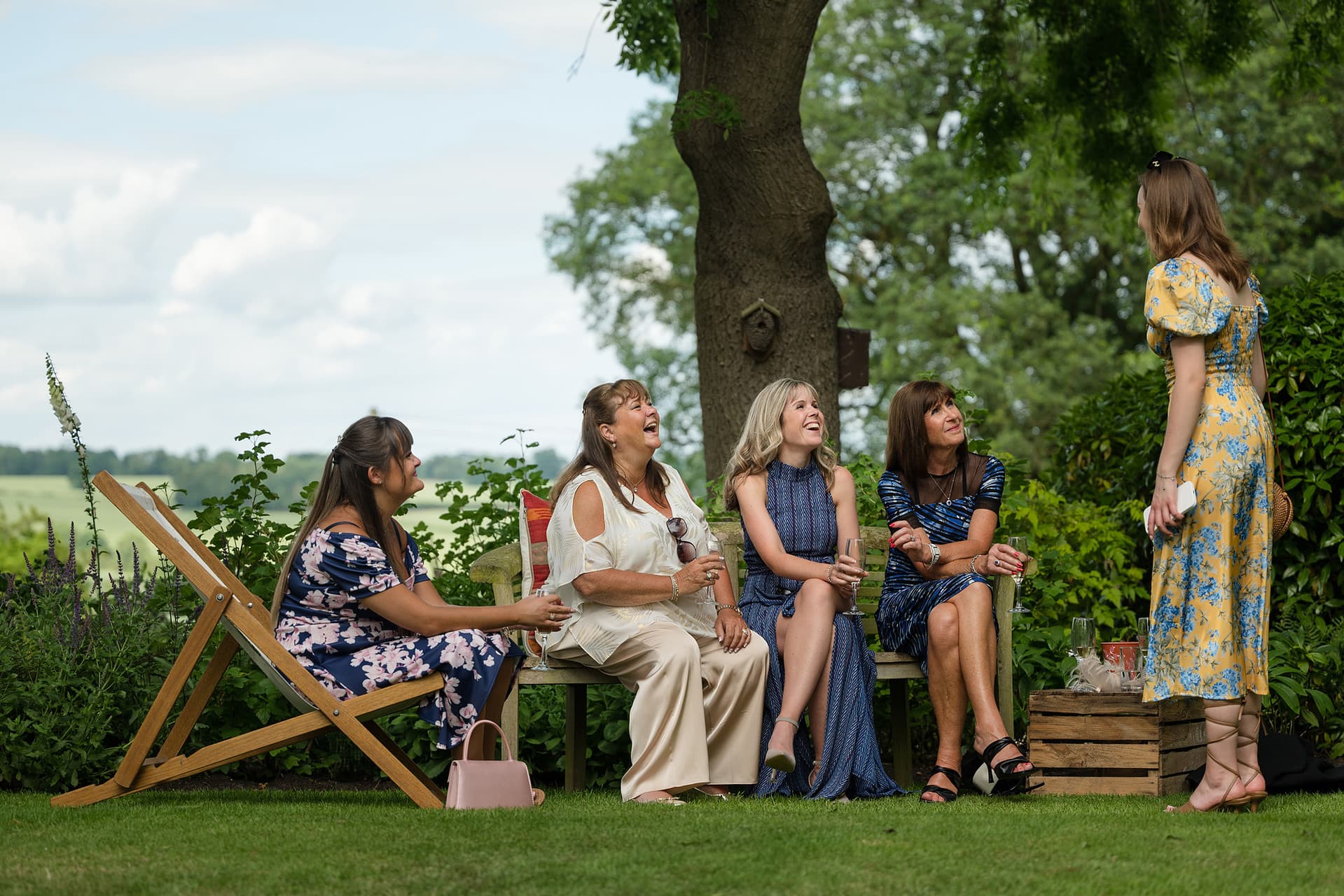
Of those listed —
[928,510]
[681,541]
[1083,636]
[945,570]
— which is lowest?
[1083,636]

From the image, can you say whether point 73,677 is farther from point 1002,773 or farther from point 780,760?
point 1002,773

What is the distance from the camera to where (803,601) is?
5145 mm

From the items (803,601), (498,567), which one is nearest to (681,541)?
(803,601)

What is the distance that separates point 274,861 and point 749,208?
4.68 m

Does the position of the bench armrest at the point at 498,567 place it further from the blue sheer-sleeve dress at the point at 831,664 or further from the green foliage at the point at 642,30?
the green foliage at the point at 642,30

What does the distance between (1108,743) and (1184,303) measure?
5.25ft

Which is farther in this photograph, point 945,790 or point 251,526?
point 251,526

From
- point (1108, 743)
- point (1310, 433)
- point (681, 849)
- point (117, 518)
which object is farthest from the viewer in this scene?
point (1310, 433)

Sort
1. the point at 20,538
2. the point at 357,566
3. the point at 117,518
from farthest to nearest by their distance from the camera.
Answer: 1. the point at 20,538
2. the point at 117,518
3. the point at 357,566

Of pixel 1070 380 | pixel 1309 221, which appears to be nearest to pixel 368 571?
pixel 1070 380

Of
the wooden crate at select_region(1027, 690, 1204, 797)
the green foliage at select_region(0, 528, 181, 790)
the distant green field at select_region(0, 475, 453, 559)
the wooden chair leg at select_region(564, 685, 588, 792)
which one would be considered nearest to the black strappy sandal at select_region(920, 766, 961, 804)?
the wooden crate at select_region(1027, 690, 1204, 797)

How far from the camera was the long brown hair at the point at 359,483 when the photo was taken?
4.84 metres

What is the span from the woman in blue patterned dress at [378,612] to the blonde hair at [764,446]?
3.47ft

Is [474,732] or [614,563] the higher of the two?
[614,563]
